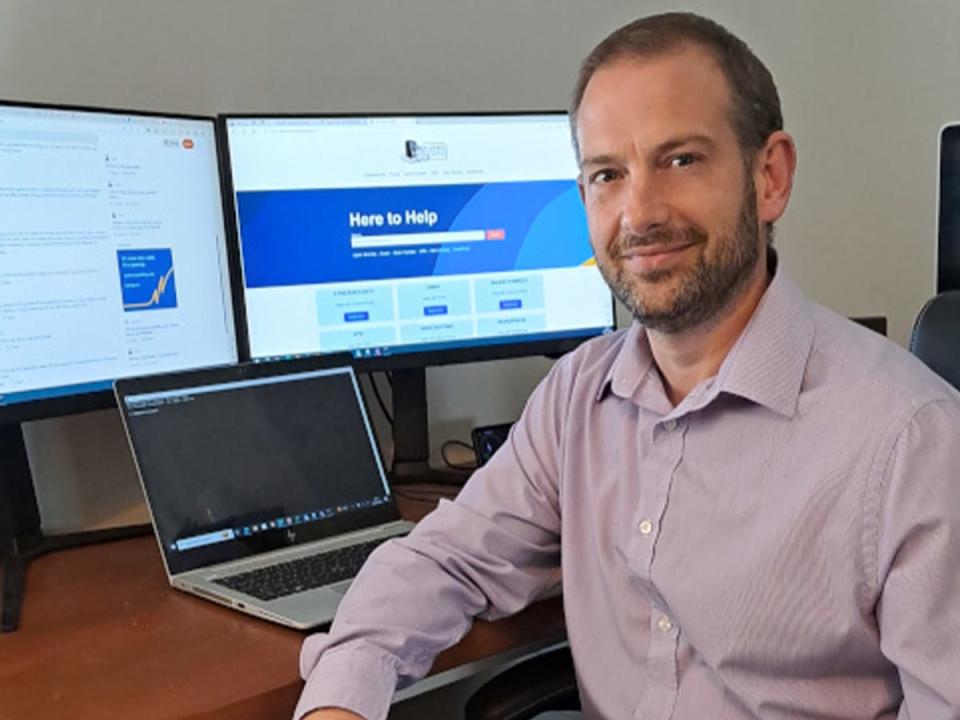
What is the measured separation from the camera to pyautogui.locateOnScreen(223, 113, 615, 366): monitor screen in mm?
1467

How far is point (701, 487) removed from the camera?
1012 millimetres

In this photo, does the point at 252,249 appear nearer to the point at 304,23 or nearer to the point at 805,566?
the point at 304,23

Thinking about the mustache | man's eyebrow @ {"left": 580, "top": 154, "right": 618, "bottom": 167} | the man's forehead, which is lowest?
the mustache

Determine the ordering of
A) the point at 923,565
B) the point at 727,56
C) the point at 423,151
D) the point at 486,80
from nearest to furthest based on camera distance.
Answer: the point at 923,565
the point at 727,56
the point at 423,151
the point at 486,80

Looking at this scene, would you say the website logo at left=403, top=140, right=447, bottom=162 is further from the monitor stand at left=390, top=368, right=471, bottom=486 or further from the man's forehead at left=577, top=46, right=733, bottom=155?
the man's forehead at left=577, top=46, right=733, bottom=155

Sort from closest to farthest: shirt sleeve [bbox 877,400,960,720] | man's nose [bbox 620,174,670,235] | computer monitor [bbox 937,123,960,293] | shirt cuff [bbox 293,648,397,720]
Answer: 1. shirt sleeve [bbox 877,400,960,720]
2. shirt cuff [bbox 293,648,397,720]
3. man's nose [bbox 620,174,670,235]
4. computer monitor [bbox 937,123,960,293]

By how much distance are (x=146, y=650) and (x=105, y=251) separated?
20.6 inches

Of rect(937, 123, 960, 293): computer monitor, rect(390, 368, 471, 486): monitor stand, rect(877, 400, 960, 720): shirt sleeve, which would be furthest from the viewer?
rect(390, 368, 471, 486): monitor stand

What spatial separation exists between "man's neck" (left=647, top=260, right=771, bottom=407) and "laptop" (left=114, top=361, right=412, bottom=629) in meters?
0.41

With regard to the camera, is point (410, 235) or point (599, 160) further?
point (410, 235)

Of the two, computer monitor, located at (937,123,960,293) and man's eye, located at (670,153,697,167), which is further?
computer monitor, located at (937,123,960,293)

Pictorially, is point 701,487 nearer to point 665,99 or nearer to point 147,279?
point 665,99

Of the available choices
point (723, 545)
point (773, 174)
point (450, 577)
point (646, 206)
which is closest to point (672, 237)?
point (646, 206)

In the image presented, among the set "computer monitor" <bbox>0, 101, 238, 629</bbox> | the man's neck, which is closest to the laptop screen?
"computer monitor" <bbox>0, 101, 238, 629</bbox>
